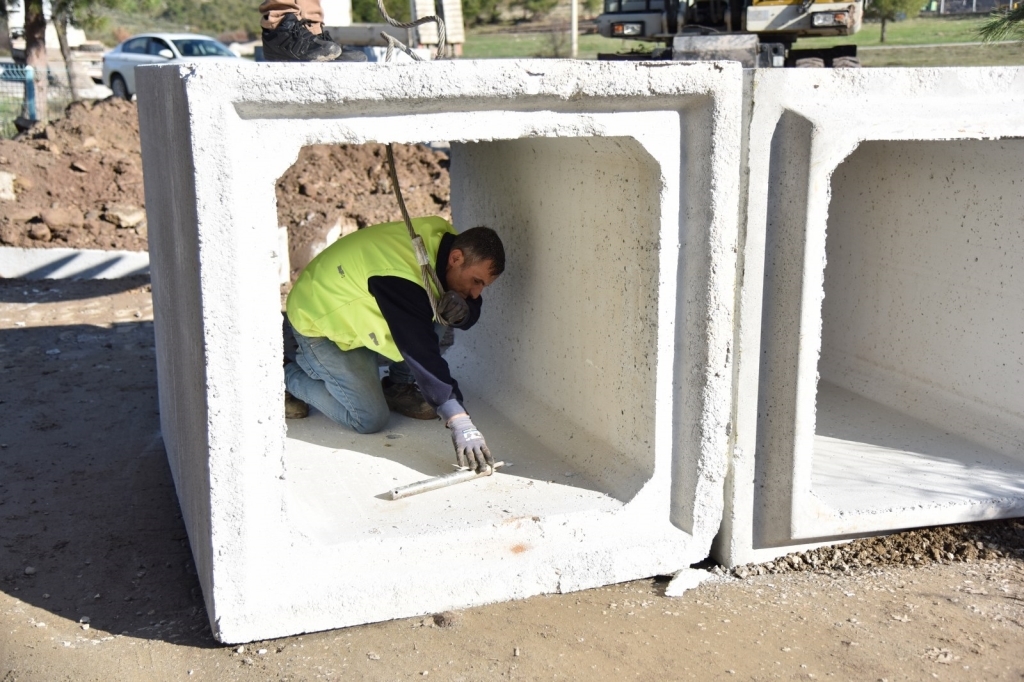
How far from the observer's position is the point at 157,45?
17.8m

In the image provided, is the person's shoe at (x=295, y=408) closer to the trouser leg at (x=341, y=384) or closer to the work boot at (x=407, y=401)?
the trouser leg at (x=341, y=384)

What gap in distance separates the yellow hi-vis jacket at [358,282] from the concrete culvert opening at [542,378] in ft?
1.25

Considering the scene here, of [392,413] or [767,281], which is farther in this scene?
[392,413]

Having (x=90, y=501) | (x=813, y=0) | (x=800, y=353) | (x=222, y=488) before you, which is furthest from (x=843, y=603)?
(x=813, y=0)

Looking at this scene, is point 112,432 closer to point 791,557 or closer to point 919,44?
point 791,557

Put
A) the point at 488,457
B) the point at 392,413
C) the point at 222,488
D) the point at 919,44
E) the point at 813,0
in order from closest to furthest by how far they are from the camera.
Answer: the point at 222,488
the point at 488,457
the point at 392,413
the point at 813,0
the point at 919,44

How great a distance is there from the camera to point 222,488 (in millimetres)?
2527

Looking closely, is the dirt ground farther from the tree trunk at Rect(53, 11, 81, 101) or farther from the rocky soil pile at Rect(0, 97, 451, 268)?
the tree trunk at Rect(53, 11, 81, 101)

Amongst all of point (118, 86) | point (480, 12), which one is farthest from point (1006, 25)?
point (480, 12)

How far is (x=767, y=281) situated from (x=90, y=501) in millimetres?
2504

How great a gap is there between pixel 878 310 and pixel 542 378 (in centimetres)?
157

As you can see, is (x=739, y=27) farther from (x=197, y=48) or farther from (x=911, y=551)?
(x=197, y=48)

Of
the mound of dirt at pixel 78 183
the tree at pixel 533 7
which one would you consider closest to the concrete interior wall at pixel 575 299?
the mound of dirt at pixel 78 183

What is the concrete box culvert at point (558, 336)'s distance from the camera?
243 centimetres
